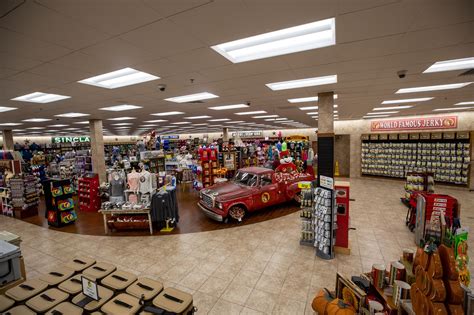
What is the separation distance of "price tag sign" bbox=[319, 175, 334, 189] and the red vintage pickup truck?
8.13 ft

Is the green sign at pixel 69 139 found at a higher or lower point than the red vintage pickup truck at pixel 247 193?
higher

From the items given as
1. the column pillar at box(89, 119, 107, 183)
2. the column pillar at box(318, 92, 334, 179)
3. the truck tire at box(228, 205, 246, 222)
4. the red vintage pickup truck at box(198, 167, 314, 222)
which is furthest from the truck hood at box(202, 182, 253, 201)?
the column pillar at box(89, 119, 107, 183)

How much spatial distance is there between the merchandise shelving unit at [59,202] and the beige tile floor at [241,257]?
37 centimetres

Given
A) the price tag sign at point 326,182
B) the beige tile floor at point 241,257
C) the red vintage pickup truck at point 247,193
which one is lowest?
the beige tile floor at point 241,257

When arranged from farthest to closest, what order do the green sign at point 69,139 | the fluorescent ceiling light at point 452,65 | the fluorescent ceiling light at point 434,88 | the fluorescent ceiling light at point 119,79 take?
the green sign at point 69,139 < the fluorescent ceiling light at point 434,88 < the fluorescent ceiling light at point 119,79 < the fluorescent ceiling light at point 452,65

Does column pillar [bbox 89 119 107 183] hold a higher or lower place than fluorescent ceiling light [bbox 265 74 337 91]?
lower

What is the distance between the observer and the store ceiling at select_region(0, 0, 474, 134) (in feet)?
6.31

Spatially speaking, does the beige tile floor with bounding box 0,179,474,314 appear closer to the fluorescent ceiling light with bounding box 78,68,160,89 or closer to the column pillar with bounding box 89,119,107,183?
the column pillar with bounding box 89,119,107,183

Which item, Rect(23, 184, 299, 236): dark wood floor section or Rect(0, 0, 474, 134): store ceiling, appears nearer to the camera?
Rect(0, 0, 474, 134): store ceiling

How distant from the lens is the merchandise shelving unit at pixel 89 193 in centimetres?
792

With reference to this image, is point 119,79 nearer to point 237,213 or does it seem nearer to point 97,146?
point 237,213

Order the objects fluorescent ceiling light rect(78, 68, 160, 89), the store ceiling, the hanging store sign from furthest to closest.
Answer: the hanging store sign, fluorescent ceiling light rect(78, 68, 160, 89), the store ceiling

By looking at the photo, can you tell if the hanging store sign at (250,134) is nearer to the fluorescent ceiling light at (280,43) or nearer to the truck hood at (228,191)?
the truck hood at (228,191)

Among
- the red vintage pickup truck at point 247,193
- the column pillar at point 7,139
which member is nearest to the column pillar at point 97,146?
the red vintage pickup truck at point 247,193
